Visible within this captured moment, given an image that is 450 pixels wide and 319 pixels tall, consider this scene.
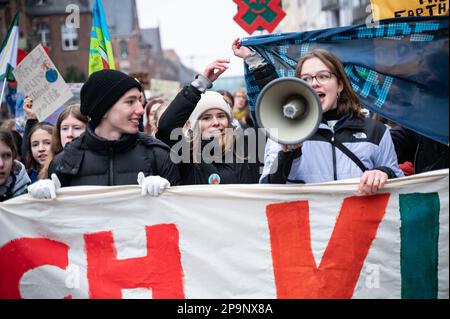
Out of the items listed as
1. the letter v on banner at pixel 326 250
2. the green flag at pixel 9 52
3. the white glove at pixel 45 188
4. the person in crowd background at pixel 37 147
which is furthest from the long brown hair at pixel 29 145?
→ the letter v on banner at pixel 326 250

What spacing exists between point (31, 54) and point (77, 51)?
45.8 m

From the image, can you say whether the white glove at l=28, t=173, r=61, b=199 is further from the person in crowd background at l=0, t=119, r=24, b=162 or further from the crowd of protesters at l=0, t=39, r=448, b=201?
the person in crowd background at l=0, t=119, r=24, b=162

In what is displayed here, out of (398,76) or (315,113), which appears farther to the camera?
(398,76)

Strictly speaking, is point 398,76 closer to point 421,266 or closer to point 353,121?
point 353,121

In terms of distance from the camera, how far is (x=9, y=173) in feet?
13.6

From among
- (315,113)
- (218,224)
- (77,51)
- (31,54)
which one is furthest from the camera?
(77,51)

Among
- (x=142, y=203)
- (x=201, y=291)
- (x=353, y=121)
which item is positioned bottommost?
(x=201, y=291)

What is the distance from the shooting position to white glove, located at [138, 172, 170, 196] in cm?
346

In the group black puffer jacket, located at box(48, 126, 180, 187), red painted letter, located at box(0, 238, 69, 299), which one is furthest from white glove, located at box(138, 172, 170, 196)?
red painted letter, located at box(0, 238, 69, 299)

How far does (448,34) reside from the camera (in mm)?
3141

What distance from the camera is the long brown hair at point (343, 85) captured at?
3.47 meters

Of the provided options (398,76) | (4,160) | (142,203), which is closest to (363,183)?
(398,76)

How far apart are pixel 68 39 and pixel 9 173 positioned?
5009 cm

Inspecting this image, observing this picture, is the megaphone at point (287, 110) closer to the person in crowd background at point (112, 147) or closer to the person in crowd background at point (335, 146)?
the person in crowd background at point (335, 146)
